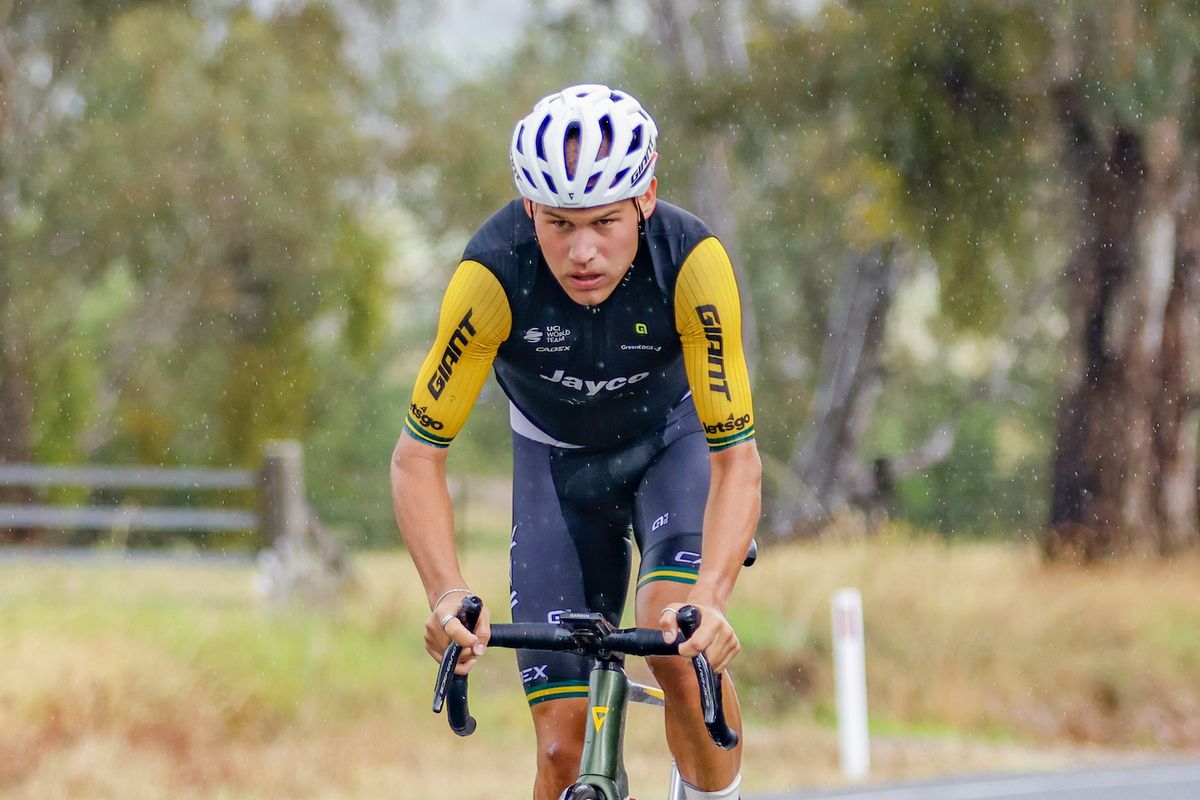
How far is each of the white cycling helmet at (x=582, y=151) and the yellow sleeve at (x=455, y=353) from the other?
0.34 metres

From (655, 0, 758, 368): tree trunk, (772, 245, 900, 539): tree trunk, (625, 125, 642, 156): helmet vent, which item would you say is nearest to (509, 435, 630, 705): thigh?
(625, 125, 642, 156): helmet vent

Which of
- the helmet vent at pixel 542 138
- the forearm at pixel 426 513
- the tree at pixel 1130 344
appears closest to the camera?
the helmet vent at pixel 542 138

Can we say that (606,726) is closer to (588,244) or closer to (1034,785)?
(588,244)

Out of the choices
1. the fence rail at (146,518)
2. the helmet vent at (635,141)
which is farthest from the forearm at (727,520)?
the fence rail at (146,518)

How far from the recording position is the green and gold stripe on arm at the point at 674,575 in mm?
4145

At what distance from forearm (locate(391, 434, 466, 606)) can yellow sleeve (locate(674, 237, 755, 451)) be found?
2.25ft

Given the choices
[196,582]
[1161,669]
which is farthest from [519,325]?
[1161,669]

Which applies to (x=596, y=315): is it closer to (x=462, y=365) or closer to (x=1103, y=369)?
(x=462, y=365)

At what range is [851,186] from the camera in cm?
1892

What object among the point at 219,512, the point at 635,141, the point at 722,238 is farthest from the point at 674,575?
the point at 722,238

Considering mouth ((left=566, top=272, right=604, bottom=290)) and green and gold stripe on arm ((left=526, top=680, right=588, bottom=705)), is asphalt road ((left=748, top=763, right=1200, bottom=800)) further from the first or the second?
mouth ((left=566, top=272, right=604, bottom=290))

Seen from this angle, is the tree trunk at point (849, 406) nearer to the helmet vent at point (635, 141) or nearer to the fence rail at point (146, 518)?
the fence rail at point (146, 518)

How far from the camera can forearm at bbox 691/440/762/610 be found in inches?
145

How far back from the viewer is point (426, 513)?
388 centimetres
